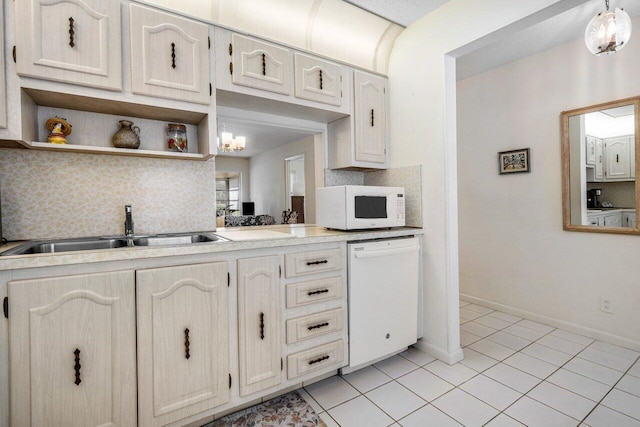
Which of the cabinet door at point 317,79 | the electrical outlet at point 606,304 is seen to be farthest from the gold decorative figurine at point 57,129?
the electrical outlet at point 606,304

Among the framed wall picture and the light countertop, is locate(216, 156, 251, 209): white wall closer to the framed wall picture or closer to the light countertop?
the light countertop

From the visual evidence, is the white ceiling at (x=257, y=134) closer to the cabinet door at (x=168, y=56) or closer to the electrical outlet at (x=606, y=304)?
the cabinet door at (x=168, y=56)

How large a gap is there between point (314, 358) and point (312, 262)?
1.84 feet

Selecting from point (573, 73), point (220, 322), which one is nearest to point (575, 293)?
point (573, 73)

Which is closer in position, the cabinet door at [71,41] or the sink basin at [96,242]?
the cabinet door at [71,41]

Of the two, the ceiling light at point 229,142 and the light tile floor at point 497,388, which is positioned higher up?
the ceiling light at point 229,142

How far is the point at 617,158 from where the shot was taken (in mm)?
2400

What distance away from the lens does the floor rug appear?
1.57 meters

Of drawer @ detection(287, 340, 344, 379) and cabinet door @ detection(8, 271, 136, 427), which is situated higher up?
cabinet door @ detection(8, 271, 136, 427)

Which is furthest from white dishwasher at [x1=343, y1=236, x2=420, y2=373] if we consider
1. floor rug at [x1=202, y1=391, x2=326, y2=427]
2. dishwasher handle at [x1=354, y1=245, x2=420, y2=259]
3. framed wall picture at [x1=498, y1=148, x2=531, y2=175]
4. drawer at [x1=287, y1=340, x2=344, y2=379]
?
framed wall picture at [x1=498, y1=148, x2=531, y2=175]

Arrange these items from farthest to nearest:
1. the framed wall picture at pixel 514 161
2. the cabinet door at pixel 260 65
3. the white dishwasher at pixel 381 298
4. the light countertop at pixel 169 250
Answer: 1. the framed wall picture at pixel 514 161
2. the white dishwasher at pixel 381 298
3. the cabinet door at pixel 260 65
4. the light countertop at pixel 169 250

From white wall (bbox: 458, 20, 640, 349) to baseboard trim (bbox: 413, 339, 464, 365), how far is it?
1.21 m

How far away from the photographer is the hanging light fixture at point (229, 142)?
223cm

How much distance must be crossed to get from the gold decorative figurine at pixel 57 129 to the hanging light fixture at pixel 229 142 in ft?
2.84
